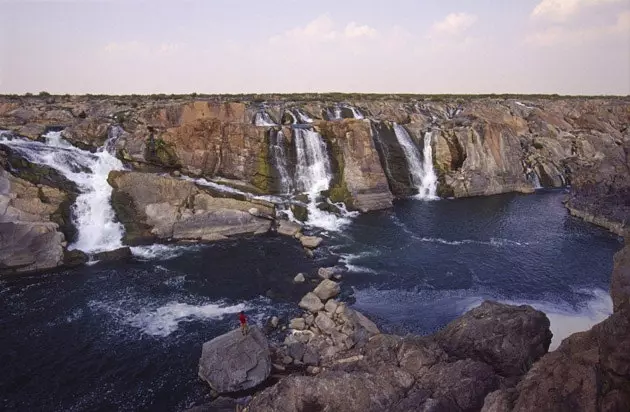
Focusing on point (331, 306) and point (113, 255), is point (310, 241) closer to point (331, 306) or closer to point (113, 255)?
point (331, 306)

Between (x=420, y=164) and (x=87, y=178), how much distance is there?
3568 centimetres

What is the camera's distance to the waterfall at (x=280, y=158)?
44.1 metres

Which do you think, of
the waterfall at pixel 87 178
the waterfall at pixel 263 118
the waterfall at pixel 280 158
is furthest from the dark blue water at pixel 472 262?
the waterfall at pixel 263 118

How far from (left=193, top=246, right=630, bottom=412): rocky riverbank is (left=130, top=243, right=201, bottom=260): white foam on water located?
47.0ft

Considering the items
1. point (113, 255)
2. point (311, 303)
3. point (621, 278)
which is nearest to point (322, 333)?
point (311, 303)

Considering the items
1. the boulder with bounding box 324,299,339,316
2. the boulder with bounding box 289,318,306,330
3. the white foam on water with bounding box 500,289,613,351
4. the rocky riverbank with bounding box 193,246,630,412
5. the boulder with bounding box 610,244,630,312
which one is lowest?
the boulder with bounding box 289,318,306,330

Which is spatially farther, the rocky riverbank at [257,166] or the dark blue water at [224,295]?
the rocky riverbank at [257,166]

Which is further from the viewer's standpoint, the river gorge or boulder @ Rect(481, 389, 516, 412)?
the river gorge

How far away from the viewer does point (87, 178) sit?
1474 inches

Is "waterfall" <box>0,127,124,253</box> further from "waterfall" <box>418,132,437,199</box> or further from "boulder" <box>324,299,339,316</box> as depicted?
"waterfall" <box>418,132,437,199</box>

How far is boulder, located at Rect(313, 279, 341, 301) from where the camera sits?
25.3 metres

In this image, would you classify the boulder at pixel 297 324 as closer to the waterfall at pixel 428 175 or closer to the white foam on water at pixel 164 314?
the white foam on water at pixel 164 314

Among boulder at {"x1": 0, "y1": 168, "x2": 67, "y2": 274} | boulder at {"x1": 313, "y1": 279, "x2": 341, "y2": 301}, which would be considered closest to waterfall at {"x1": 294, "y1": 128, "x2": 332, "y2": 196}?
boulder at {"x1": 313, "y1": 279, "x2": 341, "y2": 301}

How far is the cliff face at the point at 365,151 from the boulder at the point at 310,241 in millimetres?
9877
